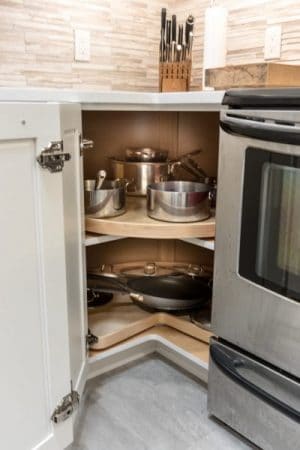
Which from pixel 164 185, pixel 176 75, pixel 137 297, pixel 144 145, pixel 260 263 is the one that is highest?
pixel 176 75

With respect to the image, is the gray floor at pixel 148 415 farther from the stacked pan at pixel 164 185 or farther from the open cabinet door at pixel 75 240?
the stacked pan at pixel 164 185

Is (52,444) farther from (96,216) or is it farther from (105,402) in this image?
(96,216)

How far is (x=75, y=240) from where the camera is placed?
1.07 metres

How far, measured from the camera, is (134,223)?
1.25m

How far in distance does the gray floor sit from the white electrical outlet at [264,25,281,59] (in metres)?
1.14

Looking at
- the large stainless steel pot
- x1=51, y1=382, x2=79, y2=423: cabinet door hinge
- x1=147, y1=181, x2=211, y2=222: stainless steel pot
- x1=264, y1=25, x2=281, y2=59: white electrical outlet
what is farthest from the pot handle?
x1=51, y1=382, x2=79, y2=423: cabinet door hinge

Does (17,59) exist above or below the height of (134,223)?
above

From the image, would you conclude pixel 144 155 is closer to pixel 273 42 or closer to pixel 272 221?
pixel 273 42

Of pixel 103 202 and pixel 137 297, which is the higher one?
pixel 103 202

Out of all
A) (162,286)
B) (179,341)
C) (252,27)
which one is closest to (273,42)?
(252,27)

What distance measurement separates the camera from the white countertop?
3.51ft

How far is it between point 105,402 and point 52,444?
383 mm

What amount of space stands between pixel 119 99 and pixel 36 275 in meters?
0.59

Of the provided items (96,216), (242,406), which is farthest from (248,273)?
(96,216)
